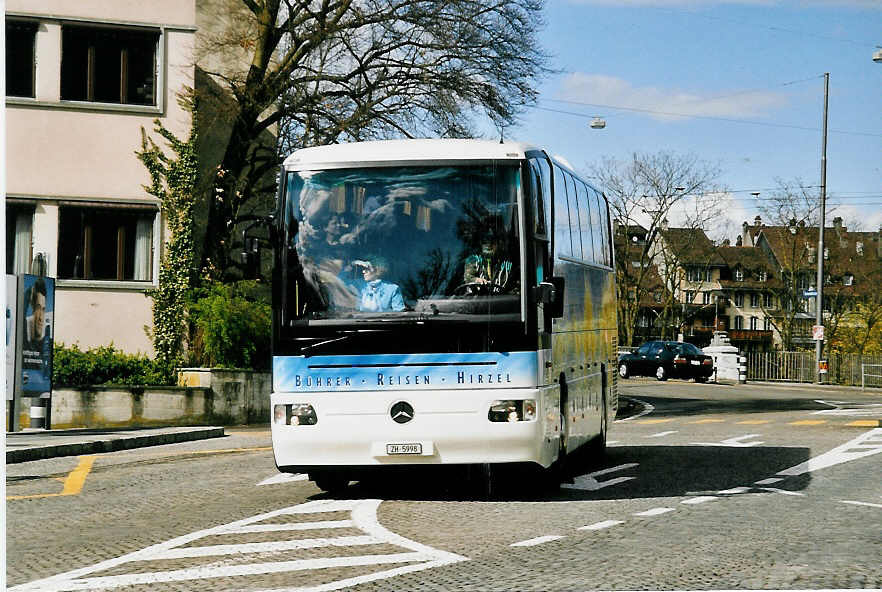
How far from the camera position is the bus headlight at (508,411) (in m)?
12.3

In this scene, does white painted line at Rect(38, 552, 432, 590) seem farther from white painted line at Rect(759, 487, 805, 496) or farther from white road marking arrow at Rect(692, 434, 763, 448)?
white road marking arrow at Rect(692, 434, 763, 448)

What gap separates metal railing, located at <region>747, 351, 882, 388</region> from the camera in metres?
59.1

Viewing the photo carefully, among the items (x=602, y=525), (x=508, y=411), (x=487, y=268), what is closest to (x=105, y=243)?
(x=487, y=268)

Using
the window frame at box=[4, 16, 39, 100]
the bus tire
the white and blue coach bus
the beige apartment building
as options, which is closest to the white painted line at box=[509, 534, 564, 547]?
the white and blue coach bus

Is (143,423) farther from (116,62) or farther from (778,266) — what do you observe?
(778,266)

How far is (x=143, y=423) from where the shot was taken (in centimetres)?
2650

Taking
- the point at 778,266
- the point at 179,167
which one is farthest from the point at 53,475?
the point at 778,266

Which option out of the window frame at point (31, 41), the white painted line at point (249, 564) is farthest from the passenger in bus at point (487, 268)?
the window frame at point (31, 41)

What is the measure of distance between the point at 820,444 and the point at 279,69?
48.9 ft

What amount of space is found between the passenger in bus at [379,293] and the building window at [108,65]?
1750 centimetres

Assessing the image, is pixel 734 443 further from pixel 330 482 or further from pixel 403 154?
pixel 403 154

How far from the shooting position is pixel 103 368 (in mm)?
27188

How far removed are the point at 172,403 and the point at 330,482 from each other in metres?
13.3

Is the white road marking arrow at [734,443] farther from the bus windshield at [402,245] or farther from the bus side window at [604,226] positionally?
the bus windshield at [402,245]
